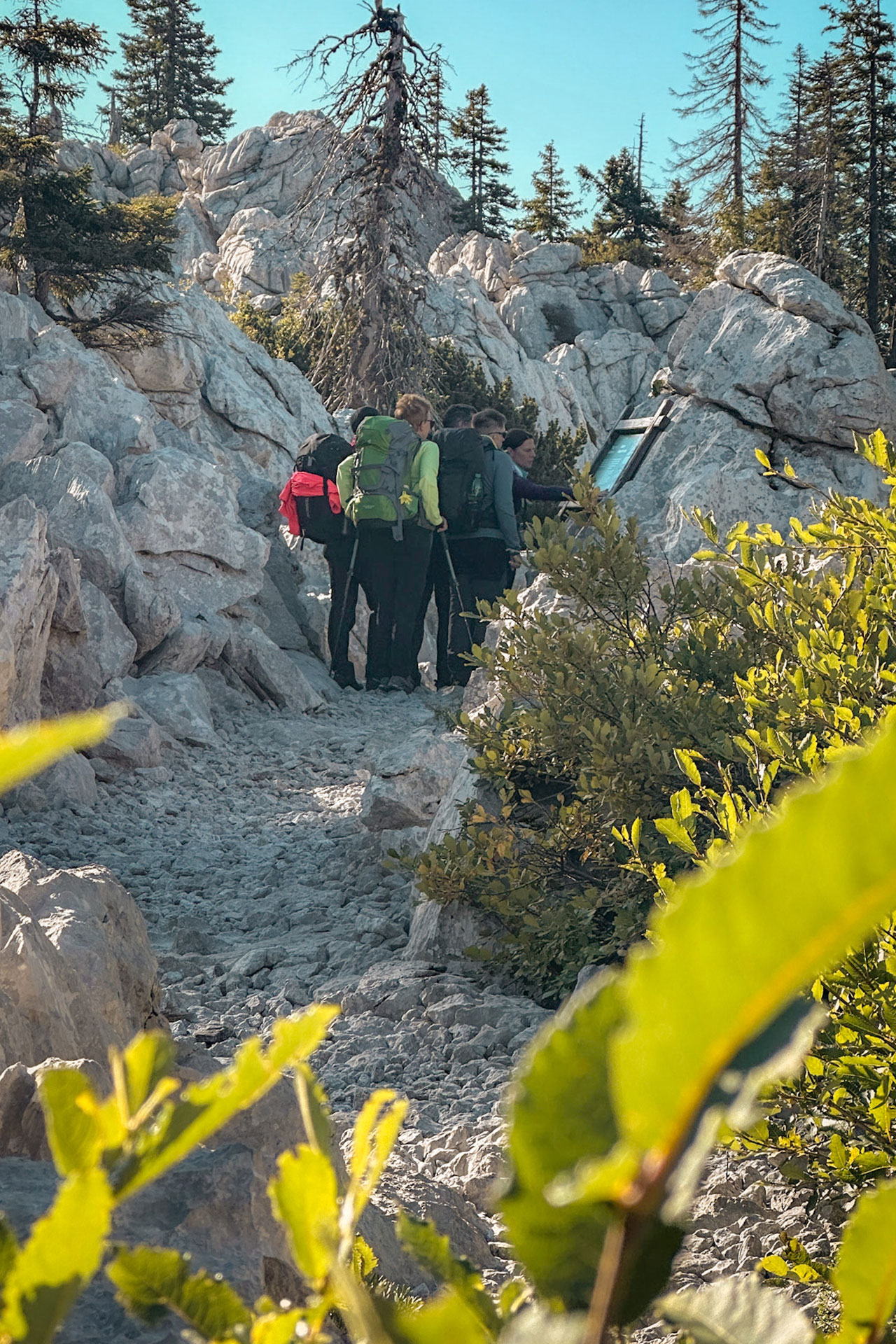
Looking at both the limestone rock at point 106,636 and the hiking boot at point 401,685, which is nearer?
the limestone rock at point 106,636

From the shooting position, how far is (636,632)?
389 cm

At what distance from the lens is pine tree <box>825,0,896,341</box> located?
25625mm

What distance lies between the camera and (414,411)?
8.79 metres

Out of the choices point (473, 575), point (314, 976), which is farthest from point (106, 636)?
point (314, 976)

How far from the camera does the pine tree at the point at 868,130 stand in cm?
2562

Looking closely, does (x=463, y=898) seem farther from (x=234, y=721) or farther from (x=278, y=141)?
(x=278, y=141)

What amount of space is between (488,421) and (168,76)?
138 feet

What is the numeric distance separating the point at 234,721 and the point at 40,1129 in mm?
6923

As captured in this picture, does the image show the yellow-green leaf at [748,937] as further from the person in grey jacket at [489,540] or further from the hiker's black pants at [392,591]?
the hiker's black pants at [392,591]

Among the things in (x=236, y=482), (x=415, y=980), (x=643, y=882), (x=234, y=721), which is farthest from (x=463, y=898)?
(x=236, y=482)

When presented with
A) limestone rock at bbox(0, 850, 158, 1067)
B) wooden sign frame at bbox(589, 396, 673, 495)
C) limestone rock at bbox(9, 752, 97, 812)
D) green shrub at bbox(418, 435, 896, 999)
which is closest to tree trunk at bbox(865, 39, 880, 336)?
wooden sign frame at bbox(589, 396, 673, 495)

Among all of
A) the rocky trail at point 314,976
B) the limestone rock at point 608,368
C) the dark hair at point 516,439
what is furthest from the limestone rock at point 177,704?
the limestone rock at point 608,368

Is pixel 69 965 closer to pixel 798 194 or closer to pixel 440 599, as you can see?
pixel 440 599

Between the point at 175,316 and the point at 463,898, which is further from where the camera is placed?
the point at 175,316
